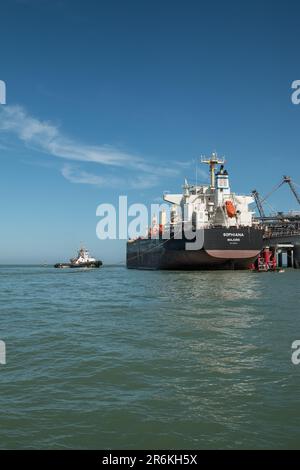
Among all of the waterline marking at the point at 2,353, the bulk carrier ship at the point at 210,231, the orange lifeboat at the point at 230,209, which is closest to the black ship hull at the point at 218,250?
the bulk carrier ship at the point at 210,231

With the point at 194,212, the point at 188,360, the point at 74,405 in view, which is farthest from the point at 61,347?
the point at 194,212

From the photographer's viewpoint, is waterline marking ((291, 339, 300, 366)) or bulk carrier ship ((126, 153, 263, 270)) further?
bulk carrier ship ((126, 153, 263, 270))

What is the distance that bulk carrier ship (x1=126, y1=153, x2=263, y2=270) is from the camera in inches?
1794

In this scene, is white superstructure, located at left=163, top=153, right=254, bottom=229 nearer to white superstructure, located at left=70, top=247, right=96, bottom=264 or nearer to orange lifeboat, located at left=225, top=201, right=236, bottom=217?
orange lifeboat, located at left=225, top=201, right=236, bottom=217

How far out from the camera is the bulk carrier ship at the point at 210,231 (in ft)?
149

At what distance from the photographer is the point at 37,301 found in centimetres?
2519

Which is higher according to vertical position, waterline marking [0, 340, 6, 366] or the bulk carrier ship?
the bulk carrier ship

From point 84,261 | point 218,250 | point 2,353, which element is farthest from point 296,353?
point 84,261

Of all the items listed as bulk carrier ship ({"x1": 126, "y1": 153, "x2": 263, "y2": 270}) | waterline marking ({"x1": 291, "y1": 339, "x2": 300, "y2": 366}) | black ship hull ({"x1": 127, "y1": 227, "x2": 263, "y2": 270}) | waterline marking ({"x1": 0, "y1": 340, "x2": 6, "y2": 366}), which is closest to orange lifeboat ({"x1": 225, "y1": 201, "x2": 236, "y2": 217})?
bulk carrier ship ({"x1": 126, "y1": 153, "x2": 263, "y2": 270})

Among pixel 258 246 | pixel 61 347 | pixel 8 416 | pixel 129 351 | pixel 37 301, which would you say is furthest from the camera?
pixel 258 246

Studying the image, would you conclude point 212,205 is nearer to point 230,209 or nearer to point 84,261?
point 230,209

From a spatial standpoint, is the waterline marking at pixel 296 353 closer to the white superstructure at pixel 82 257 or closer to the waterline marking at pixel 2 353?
the waterline marking at pixel 2 353
